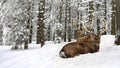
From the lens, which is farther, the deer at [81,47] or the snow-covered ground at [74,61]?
the deer at [81,47]

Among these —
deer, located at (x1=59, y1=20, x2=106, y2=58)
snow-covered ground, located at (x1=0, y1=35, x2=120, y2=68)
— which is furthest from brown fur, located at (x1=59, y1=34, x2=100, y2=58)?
snow-covered ground, located at (x1=0, y1=35, x2=120, y2=68)

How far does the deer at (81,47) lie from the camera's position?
1252cm

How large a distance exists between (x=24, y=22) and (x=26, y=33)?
0.92 metres

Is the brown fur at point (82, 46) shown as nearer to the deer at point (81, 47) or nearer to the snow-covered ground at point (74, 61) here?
the deer at point (81, 47)

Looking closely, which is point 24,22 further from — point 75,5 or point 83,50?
point 75,5

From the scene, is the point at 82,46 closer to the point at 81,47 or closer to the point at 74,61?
the point at 81,47

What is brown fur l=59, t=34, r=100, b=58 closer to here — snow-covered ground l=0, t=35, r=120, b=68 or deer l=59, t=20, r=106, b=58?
deer l=59, t=20, r=106, b=58

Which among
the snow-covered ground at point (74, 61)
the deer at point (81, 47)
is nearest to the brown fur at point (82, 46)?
the deer at point (81, 47)

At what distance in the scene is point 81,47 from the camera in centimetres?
1273

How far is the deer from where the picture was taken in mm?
12516

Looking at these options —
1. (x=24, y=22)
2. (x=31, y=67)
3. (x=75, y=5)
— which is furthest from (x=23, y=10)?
(x=75, y=5)

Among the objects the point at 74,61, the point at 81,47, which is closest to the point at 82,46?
the point at 81,47

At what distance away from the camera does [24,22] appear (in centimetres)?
2280

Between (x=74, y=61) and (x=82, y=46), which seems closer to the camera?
(x=74, y=61)
